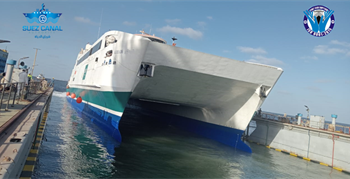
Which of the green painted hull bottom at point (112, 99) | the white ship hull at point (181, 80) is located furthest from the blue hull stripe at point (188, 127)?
the green painted hull bottom at point (112, 99)

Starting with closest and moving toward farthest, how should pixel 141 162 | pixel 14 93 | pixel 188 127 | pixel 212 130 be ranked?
pixel 141 162 → pixel 14 93 → pixel 212 130 → pixel 188 127

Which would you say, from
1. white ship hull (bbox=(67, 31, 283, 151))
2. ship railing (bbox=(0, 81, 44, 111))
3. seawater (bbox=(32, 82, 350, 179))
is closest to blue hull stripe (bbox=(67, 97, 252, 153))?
white ship hull (bbox=(67, 31, 283, 151))

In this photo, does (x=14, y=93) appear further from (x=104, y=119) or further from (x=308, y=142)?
(x=308, y=142)

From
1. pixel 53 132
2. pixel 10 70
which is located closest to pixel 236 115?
pixel 53 132

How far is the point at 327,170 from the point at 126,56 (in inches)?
553

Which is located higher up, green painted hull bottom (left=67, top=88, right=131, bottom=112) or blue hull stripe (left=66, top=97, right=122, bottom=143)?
green painted hull bottom (left=67, top=88, right=131, bottom=112)

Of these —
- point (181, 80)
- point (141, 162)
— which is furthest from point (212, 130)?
point (141, 162)

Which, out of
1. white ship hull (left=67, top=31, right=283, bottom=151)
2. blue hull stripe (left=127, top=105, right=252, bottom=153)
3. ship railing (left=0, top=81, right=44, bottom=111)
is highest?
white ship hull (left=67, top=31, right=283, bottom=151)

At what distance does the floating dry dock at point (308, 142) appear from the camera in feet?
45.3

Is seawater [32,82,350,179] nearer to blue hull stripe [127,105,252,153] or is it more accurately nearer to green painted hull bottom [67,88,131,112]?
blue hull stripe [127,105,252,153]

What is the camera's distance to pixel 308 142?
15.8m

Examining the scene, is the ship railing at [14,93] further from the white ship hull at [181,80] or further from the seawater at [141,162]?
the white ship hull at [181,80]

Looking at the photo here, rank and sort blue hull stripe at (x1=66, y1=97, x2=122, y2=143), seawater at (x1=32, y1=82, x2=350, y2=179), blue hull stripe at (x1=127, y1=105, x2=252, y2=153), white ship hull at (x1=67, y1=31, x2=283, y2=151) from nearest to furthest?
seawater at (x1=32, y1=82, x2=350, y2=179) < white ship hull at (x1=67, y1=31, x2=283, y2=151) < blue hull stripe at (x1=66, y1=97, x2=122, y2=143) < blue hull stripe at (x1=127, y1=105, x2=252, y2=153)

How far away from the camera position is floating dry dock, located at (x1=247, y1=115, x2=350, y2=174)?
13.8 metres
